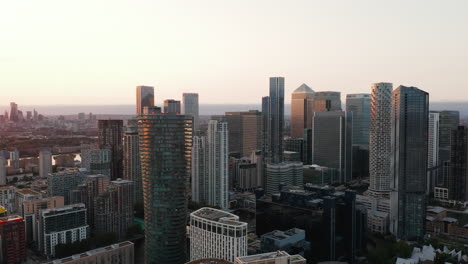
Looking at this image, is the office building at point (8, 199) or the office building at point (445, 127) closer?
the office building at point (8, 199)

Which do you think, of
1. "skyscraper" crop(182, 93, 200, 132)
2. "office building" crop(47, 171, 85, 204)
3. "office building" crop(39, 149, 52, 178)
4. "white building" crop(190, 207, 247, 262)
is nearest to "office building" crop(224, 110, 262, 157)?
"skyscraper" crop(182, 93, 200, 132)

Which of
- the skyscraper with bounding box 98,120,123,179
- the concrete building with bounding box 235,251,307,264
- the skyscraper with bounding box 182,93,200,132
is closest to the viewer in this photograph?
the concrete building with bounding box 235,251,307,264

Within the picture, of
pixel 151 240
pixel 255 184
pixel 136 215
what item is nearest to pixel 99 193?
pixel 136 215

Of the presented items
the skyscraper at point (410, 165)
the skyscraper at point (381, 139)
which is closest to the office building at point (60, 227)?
the skyscraper at point (410, 165)

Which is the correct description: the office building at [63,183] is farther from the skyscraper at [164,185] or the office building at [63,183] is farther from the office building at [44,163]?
the office building at [44,163]

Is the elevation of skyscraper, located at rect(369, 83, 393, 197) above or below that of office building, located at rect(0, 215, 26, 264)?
above

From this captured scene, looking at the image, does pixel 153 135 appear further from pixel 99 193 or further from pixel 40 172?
pixel 40 172

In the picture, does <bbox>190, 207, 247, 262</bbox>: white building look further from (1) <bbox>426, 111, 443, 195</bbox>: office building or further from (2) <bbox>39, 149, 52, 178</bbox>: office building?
(2) <bbox>39, 149, 52, 178</bbox>: office building
